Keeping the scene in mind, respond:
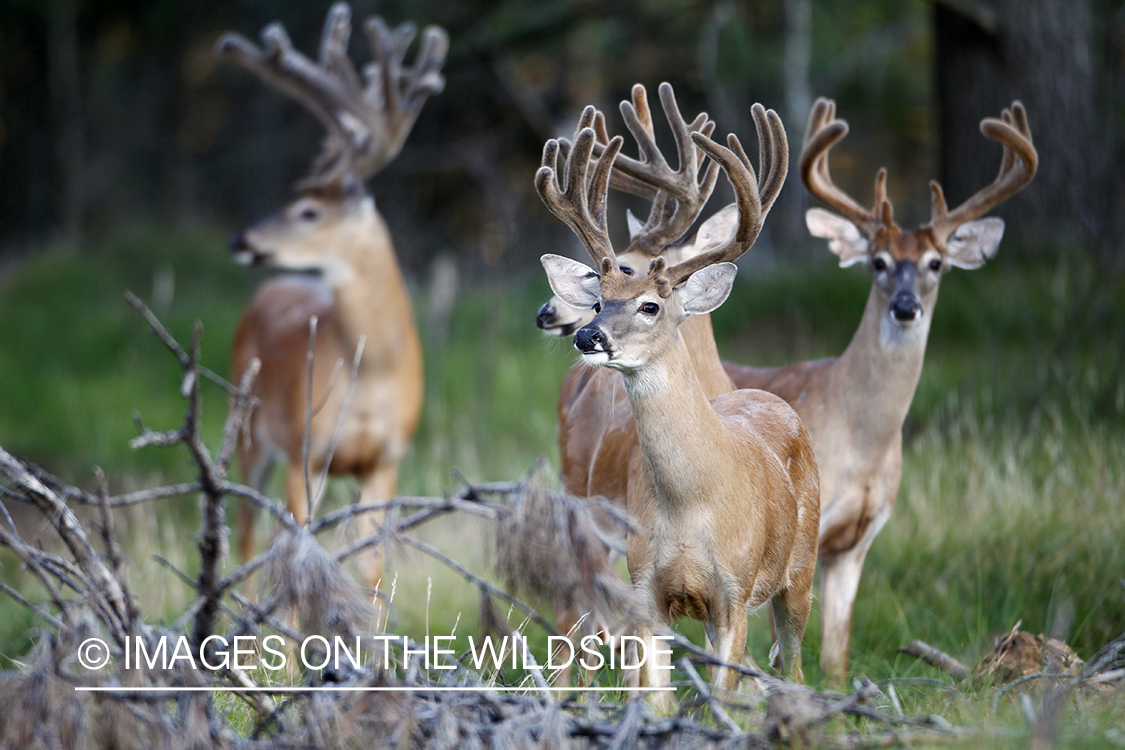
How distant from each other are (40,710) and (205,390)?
7625 mm

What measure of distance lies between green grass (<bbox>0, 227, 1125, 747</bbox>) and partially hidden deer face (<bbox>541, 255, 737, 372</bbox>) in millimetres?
789

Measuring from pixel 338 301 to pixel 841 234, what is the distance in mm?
3053

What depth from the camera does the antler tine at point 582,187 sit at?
3.64m

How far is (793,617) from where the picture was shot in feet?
12.6

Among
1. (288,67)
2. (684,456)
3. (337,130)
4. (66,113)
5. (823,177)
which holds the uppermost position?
(66,113)

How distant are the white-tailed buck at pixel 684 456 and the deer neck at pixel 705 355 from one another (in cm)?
55

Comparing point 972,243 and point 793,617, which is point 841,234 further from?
point 793,617

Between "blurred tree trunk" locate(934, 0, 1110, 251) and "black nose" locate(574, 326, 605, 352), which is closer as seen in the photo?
"black nose" locate(574, 326, 605, 352)

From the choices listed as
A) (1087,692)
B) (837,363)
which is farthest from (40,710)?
(837,363)

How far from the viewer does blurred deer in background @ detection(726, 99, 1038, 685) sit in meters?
4.69

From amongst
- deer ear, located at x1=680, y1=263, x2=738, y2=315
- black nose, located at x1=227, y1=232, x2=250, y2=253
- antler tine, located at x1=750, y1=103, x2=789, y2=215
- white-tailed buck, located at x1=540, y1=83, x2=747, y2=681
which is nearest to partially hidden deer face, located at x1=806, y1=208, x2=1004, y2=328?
white-tailed buck, located at x1=540, y1=83, x2=747, y2=681

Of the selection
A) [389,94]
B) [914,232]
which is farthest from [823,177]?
[389,94]

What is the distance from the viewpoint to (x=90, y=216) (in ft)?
68.0

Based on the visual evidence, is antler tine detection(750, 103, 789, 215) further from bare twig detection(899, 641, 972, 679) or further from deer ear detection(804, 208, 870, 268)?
bare twig detection(899, 641, 972, 679)
